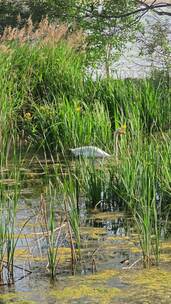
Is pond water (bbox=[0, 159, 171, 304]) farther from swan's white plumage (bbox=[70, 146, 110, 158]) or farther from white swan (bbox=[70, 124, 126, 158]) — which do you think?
swan's white plumage (bbox=[70, 146, 110, 158])

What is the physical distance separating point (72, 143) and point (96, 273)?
388cm

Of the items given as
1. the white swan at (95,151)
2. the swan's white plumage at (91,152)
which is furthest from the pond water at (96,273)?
the swan's white plumage at (91,152)

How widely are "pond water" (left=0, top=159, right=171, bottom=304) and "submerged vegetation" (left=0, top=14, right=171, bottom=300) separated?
5 cm

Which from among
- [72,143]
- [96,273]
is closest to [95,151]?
[72,143]

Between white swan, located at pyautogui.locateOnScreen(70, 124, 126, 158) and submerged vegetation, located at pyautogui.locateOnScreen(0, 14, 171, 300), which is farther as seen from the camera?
white swan, located at pyautogui.locateOnScreen(70, 124, 126, 158)

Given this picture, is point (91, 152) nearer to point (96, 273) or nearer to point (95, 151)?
point (95, 151)

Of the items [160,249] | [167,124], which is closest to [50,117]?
[167,124]

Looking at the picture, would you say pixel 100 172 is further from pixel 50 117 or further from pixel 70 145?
pixel 50 117

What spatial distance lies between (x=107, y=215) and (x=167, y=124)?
10.8 ft

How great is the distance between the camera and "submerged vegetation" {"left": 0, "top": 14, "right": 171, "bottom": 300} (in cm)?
459

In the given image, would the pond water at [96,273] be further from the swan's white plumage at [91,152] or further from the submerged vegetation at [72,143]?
the swan's white plumage at [91,152]

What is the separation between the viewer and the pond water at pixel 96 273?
4.02m

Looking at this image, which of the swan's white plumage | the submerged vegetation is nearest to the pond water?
the submerged vegetation

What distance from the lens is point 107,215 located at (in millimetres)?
Answer: 5516
